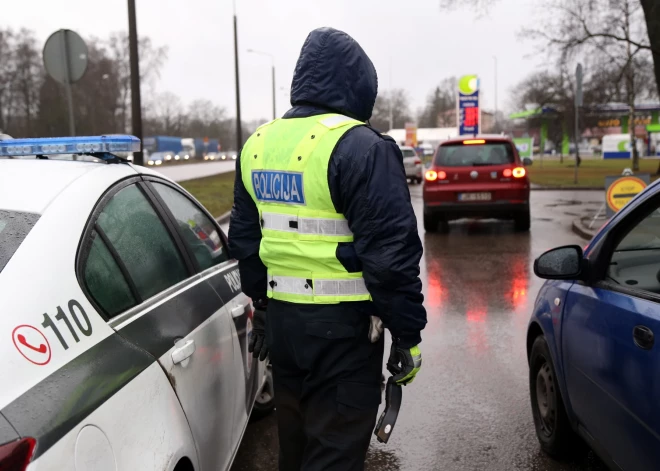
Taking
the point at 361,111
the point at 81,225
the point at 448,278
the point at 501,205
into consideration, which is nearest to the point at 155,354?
the point at 81,225

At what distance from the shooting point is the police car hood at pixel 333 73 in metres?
2.47

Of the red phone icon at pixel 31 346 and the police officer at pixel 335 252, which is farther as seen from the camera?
the police officer at pixel 335 252

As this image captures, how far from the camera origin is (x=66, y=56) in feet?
27.1

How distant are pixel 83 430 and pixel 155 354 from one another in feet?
1.70

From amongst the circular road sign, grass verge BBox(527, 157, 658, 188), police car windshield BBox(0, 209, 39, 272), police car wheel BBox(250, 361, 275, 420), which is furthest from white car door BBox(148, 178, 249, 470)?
grass verge BBox(527, 157, 658, 188)

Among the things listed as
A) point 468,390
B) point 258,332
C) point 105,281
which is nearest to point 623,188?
point 468,390

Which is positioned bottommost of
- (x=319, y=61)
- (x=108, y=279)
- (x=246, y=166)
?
(x=108, y=279)

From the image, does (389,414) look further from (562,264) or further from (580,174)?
(580,174)

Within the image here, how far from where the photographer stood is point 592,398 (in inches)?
113

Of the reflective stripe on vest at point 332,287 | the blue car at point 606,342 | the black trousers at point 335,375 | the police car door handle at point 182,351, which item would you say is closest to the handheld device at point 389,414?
the black trousers at point 335,375

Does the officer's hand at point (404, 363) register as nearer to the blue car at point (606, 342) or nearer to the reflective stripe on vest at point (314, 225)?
the reflective stripe on vest at point (314, 225)

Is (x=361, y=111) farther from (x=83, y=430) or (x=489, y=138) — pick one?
(x=489, y=138)

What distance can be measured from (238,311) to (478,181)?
963 centimetres

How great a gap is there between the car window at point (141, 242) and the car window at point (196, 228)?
24 cm
